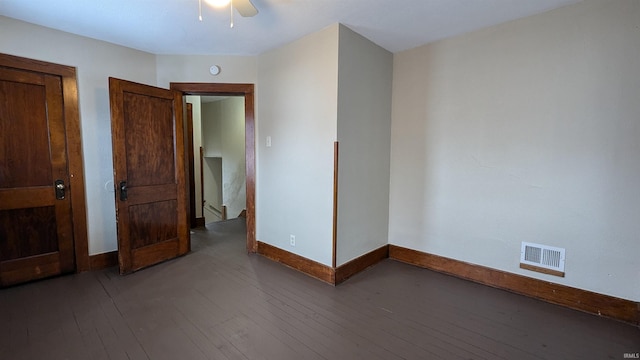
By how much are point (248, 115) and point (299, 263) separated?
1.90 metres

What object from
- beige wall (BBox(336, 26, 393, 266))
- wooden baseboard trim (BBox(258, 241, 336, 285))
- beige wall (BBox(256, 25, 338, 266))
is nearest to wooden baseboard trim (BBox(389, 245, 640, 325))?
beige wall (BBox(336, 26, 393, 266))

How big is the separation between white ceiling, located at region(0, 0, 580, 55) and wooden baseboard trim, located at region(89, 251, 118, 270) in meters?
2.34

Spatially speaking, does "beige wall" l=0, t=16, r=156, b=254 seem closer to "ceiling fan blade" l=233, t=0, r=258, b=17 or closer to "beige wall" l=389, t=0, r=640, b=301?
"ceiling fan blade" l=233, t=0, r=258, b=17

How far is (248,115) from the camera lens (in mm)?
3486

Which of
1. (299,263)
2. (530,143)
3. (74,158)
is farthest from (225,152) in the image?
(530,143)

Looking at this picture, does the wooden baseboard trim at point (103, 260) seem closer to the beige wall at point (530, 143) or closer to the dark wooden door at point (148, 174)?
the dark wooden door at point (148, 174)

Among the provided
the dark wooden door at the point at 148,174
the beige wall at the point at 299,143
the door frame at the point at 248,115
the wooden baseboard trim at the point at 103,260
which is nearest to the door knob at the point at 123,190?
the dark wooden door at the point at 148,174

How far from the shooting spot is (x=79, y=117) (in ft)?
9.46

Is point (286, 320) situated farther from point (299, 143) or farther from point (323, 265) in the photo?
point (299, 143)

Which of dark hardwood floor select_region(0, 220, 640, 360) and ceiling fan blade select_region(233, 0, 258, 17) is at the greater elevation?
ceiling fan blade select_region(233, 0, 258, 17)

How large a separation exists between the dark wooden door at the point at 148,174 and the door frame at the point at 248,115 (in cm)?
20

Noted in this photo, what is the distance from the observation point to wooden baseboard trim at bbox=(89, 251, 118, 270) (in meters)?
3.03

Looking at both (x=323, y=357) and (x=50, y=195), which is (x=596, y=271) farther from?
(x=50, y=195)

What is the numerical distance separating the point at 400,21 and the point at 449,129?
1.19 metres
